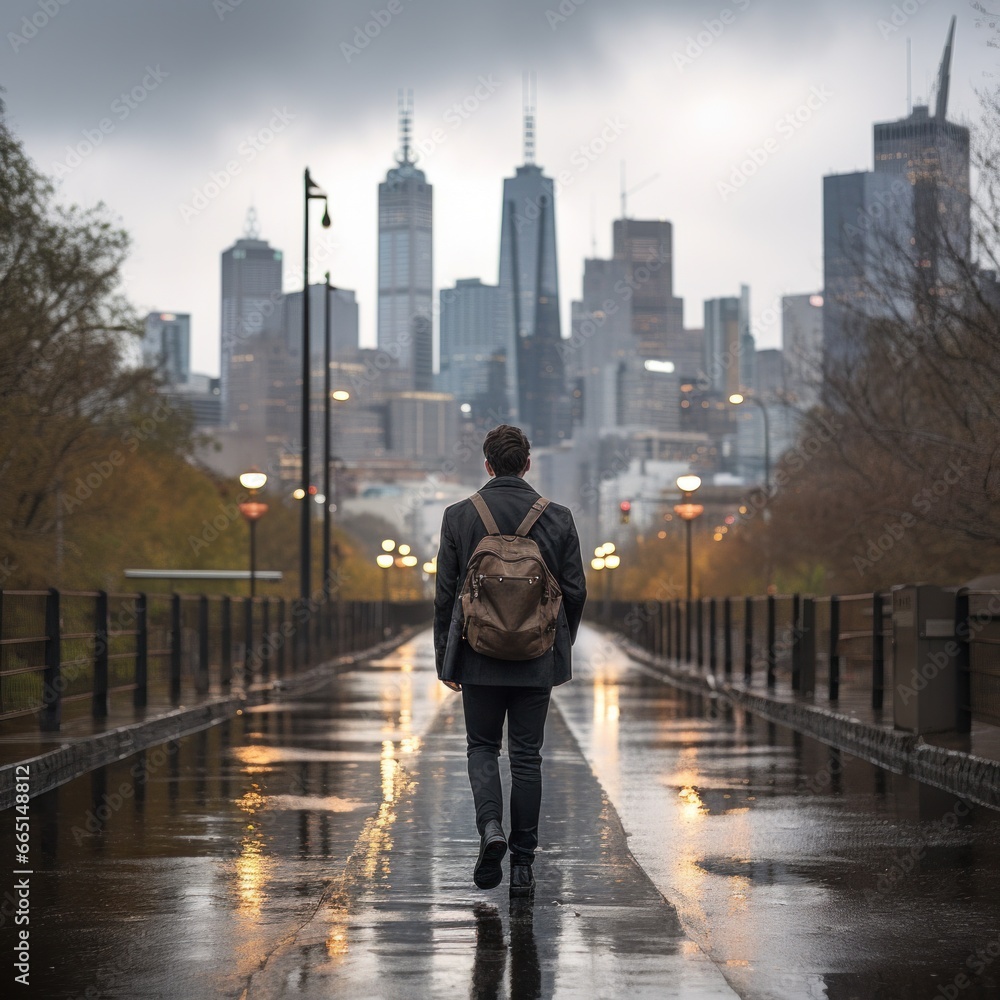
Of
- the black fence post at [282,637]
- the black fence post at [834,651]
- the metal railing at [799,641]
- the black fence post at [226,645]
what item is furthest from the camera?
the black fence post at [282,637]

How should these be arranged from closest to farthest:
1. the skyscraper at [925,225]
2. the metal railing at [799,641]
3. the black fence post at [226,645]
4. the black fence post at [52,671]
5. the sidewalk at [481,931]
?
the sidewalk at [481,931], the black fence post at [52,671], the metal railing at [799,641], the black fence post at [226,645], the skyscraper at [925,225]

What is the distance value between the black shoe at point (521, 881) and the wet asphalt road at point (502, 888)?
0.28 ft

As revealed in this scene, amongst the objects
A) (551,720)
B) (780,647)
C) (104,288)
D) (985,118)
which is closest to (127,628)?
(551,720)

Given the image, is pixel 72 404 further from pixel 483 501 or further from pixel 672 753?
pixel 483 501

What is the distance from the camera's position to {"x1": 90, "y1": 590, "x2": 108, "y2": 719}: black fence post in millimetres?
17906

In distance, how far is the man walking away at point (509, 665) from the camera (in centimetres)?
769

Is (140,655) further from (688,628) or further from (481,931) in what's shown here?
(688,628)

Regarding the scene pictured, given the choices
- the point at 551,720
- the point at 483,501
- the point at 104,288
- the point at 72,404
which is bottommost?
the point at 551,720

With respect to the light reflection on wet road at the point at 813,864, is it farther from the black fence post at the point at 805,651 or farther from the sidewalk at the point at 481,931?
the black fence post at the point at 805,651

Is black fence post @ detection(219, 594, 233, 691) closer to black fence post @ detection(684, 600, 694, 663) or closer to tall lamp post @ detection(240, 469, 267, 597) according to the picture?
tall lamp post @ detection(240, 469, 267, 597)

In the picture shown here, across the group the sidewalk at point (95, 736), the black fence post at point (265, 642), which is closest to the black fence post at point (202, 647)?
the sidewalk at point (95, 736)

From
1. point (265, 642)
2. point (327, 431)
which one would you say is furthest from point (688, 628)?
point (327, 431)

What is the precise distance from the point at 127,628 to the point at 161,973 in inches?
615

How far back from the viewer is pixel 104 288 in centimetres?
4553
